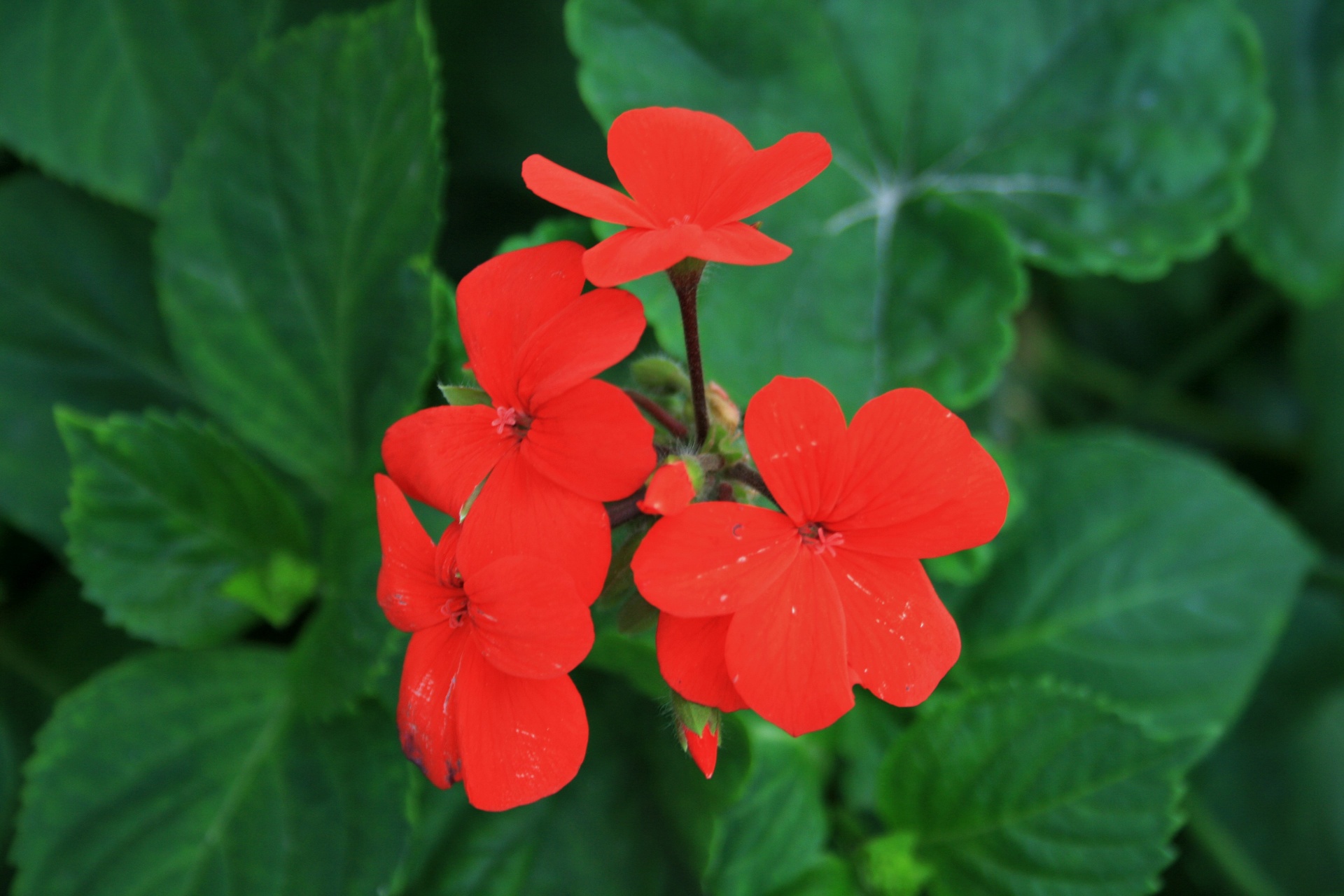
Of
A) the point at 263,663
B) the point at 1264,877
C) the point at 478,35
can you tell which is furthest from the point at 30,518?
the point at 1264,877

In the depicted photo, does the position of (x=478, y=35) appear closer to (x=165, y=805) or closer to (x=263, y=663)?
(x=263, y=663)

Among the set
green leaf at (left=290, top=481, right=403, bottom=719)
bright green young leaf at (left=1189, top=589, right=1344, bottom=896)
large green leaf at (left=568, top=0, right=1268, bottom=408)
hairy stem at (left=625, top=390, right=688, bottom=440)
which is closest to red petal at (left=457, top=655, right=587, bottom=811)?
hairy stem at (left=625, top=390, right=688, bottom=440)

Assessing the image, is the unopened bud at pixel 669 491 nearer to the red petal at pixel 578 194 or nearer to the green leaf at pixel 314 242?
the red petal at pixel 578 194

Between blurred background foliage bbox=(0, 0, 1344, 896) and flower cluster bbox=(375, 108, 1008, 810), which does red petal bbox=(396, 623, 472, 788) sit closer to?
flower cluster bbox=(375, 108, 1008, 810)

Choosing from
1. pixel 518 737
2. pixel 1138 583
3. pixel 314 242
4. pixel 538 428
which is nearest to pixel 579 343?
pixel 538 428

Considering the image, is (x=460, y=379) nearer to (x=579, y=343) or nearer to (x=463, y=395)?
(x=463, y=395)
